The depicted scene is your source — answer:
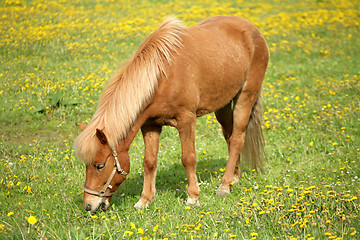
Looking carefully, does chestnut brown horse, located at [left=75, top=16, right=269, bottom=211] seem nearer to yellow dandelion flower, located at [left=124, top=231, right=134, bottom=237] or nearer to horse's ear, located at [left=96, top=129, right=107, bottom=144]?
horse's ear, located at [left=96, top=129, right=107, bottom=144]

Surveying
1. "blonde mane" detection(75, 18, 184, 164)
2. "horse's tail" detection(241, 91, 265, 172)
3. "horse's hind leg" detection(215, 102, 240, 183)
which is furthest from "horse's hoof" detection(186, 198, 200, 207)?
"horse's tail" detection(241, 91, 265, 172)

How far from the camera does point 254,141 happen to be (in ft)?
19.6

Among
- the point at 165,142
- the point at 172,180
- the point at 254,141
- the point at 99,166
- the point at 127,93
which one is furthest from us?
the point at 165,142

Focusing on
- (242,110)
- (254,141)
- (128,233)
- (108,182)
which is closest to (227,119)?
(242,110)

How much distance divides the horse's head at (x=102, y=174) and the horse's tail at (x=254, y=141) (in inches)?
91.2

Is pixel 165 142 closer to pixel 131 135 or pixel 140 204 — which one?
pixel 140 204

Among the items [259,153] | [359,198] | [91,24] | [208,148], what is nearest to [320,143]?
[259,153]

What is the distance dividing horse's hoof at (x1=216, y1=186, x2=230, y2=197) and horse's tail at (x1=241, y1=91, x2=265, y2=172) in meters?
0.78

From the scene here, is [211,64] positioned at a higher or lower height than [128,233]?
higher

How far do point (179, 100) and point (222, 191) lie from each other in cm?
146

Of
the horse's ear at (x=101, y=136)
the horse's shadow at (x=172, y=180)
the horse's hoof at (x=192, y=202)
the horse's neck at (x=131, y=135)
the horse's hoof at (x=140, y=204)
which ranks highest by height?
the horse's ear at (x=101, y=136)

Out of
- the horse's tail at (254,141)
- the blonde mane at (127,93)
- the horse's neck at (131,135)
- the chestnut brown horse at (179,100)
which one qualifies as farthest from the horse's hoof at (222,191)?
the blonde mane at (127,93)

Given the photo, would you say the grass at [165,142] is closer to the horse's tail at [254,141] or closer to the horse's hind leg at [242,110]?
the horse's tail at [254,141]

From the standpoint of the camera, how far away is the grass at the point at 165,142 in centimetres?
388
